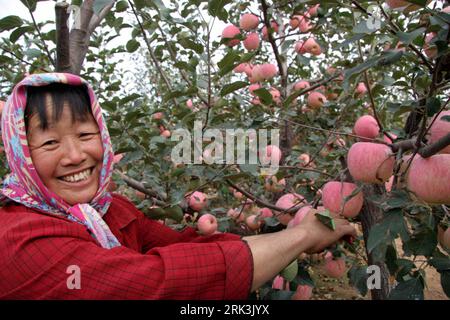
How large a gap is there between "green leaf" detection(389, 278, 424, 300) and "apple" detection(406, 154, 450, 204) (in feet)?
0.64

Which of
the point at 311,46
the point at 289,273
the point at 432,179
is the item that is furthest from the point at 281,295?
the point at 311,46

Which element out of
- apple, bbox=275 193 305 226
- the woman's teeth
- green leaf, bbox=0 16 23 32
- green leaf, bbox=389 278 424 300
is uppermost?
green leaf, bbox=0 16 23 32

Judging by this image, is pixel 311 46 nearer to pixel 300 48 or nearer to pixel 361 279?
pixel 300 48

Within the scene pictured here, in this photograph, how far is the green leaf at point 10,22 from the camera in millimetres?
1157

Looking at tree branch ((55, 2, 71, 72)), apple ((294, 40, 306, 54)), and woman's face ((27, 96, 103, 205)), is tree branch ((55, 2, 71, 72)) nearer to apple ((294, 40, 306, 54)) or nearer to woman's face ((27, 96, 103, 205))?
woman's face ((27, 96, 103, 205))

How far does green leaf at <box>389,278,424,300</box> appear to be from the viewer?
2.88 feet

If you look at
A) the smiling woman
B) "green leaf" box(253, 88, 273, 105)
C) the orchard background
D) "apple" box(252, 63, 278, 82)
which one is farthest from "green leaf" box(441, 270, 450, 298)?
"apple" box(252, 63, 278, 82)

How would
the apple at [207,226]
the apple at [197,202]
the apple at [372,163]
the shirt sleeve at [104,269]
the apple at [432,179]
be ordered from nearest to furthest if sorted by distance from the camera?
1. the shirt sleeve at [104,269]
2. the apple at [432,179]
3. the apple at [372,163]
4. the apple at [207,226]
5. the apple at [197,202]

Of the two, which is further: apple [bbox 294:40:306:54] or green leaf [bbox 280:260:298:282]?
apple [bbox 294:40:306:54]

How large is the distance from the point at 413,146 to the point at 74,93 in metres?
0.80

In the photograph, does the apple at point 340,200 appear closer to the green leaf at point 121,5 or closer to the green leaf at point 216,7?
the green leaf at point 216,7

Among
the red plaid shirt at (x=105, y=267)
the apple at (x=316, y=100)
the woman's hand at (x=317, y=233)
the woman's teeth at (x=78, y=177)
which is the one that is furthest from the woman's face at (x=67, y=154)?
the apple at (x=316, y=100)

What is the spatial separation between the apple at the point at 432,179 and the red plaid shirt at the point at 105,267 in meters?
0.40

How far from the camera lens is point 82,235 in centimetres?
80
